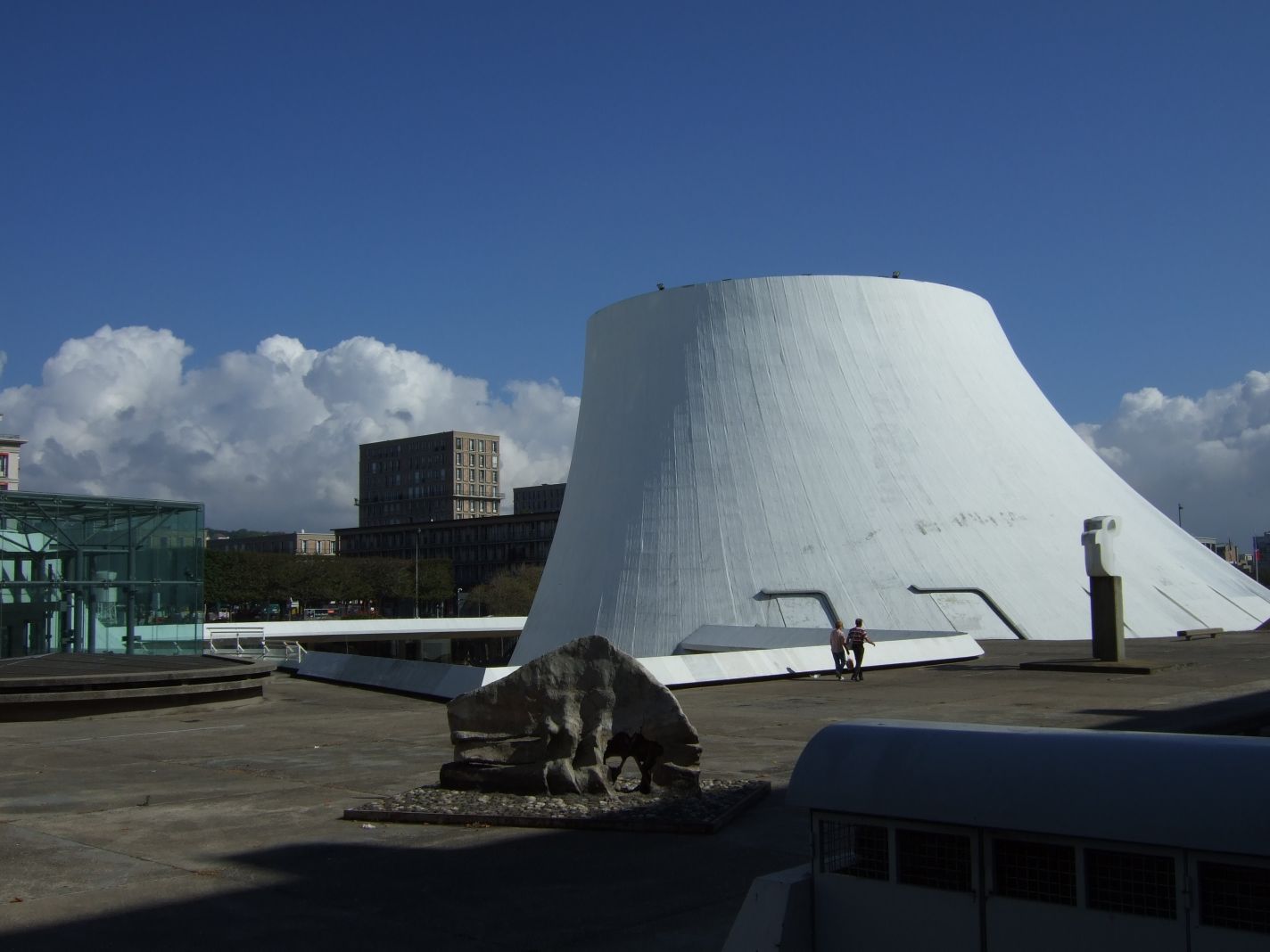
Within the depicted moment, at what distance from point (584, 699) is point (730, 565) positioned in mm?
15583

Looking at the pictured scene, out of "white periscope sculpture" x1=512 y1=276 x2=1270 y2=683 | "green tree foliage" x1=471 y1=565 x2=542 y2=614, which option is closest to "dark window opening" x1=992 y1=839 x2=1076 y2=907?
"white periscope sculpture" x1=512 y1=276 x2=1270 y2=683

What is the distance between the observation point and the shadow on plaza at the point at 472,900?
4738 mm

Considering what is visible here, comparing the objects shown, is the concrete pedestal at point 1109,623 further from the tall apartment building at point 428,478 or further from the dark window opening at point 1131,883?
the tall apartment building at point 428,478

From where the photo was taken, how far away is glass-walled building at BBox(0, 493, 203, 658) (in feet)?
51.9

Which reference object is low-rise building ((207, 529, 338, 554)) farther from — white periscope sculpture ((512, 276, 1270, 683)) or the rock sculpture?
the rock sculpture

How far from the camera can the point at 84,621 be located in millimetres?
17156

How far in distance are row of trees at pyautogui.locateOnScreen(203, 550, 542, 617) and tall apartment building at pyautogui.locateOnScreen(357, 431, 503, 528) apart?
5702cm

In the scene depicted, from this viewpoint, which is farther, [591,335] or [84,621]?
[591,335]

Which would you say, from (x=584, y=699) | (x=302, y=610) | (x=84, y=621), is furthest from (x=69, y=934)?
(x=302, y=610)

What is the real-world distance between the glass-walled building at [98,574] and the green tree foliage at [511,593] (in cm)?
3743

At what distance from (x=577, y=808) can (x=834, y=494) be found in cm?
1690

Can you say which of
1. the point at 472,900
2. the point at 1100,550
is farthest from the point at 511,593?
the point at 472,900

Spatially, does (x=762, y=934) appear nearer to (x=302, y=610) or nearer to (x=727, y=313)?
(x=727, y=313)

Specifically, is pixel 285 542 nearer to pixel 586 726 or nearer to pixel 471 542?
pixel 471 542
